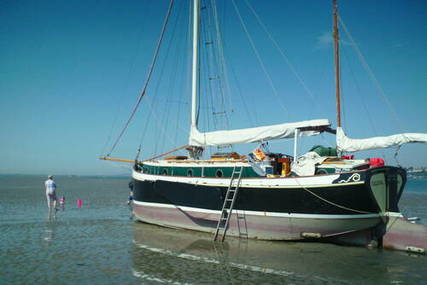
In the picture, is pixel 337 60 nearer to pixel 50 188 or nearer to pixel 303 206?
pixel 303 206

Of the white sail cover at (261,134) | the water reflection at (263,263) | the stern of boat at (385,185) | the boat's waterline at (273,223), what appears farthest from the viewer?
the white sail cover at (261,134)

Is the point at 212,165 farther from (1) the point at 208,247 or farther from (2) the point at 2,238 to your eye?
(2) the point at 2,238

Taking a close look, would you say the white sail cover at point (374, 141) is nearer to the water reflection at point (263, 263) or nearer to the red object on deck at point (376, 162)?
the red object on deck at point (376, 162)

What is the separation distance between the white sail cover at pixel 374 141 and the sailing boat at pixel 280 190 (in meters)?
0.04

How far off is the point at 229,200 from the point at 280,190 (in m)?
2.34

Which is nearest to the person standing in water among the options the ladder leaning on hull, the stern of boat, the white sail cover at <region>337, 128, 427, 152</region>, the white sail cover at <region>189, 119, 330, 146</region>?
the white sail cover at <region>189, 119, 330, 146</region>

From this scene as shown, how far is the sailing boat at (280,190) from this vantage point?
13742mm

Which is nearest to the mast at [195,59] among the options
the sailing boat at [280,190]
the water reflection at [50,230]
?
the sailing boat at [280,190]

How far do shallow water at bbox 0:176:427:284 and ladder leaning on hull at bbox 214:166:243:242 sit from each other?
78 centimetres

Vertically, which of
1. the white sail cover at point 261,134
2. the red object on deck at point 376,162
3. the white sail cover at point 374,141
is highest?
the white sail cover at point 261,134

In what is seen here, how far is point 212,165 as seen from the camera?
1786 centimetres

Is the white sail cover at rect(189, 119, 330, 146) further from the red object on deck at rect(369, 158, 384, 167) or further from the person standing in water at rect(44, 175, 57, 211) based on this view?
the person standing in water at rect(44, 175, 57, 211)

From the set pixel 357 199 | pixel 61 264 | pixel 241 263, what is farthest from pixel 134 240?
pixel 357 199

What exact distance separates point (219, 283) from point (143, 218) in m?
11.8
